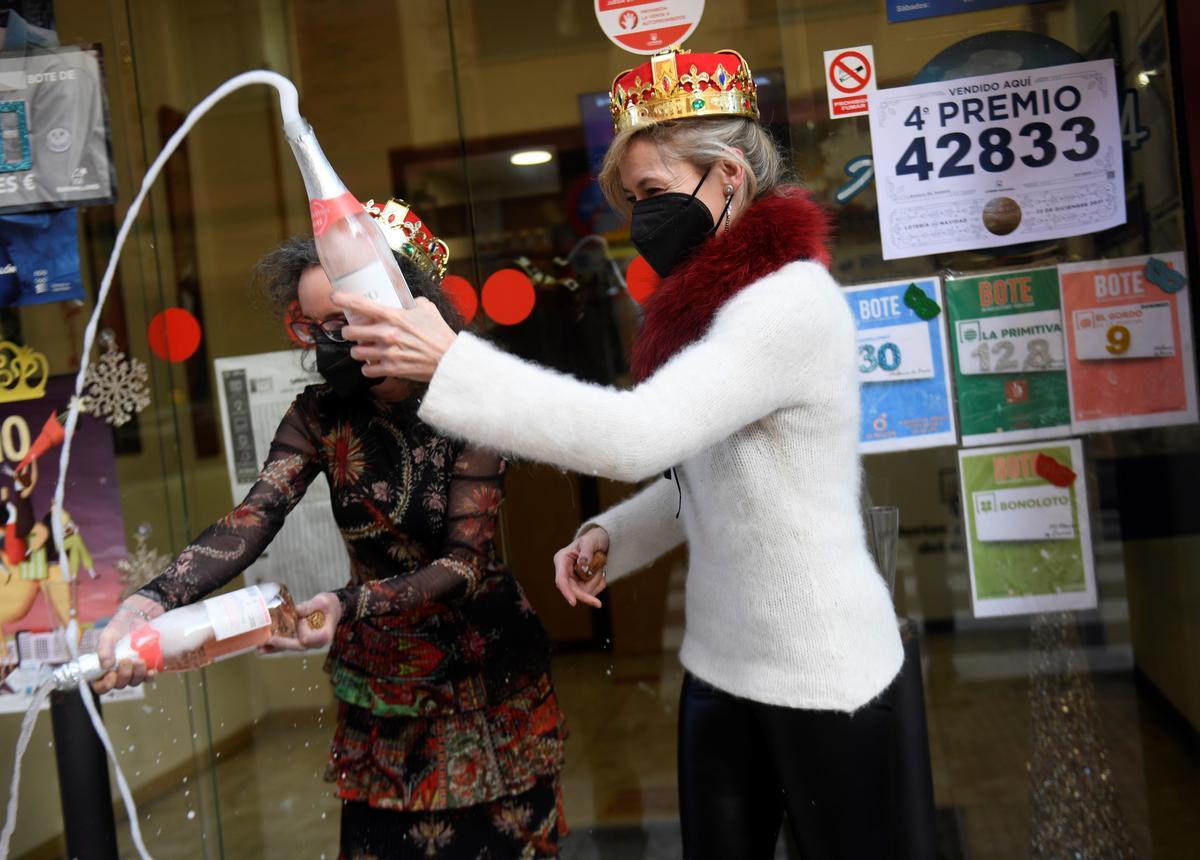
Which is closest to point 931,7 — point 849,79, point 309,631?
point 849,79

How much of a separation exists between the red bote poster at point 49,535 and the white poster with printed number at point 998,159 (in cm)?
247

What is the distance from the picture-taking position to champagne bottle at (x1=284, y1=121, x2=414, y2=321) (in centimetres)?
158

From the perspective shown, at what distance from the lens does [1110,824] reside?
3129 millimetres

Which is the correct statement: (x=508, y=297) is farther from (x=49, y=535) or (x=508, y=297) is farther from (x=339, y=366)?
(x=49, y=535)

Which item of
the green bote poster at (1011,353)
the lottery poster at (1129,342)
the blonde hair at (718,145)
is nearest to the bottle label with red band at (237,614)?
the blonde hair at (718,145)

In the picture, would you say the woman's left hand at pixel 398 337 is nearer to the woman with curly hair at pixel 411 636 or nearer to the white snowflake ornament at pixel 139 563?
the woman with curly hair at pixel 411 636

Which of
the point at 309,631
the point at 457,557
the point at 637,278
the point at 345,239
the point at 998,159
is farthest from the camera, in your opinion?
the point at 637,278

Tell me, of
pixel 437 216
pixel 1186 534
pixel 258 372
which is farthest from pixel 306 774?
pixel 1186 534

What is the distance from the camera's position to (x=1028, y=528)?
10.1 ft

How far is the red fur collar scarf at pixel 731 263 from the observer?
1.75 metres

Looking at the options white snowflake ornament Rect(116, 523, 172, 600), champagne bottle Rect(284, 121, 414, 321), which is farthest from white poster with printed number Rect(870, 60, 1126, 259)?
white snowflake ornament Rect(116, 523, 172, 600)

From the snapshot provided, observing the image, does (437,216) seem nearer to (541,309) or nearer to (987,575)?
(541,309)

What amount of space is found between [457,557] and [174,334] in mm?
1848

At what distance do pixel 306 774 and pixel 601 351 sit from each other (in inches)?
62.8
